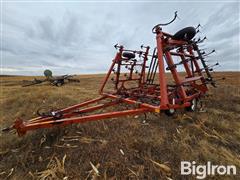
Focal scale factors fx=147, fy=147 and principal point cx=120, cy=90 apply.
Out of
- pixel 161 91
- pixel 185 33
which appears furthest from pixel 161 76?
pixel 185 33

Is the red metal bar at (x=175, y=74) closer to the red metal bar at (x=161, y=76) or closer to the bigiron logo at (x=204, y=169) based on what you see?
the red metal bar at (x=161, y=76)

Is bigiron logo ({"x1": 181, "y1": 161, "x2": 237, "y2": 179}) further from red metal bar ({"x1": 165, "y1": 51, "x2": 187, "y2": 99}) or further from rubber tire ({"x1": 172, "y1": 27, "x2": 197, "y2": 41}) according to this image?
rubber tire ({"x1": 172, "y1": 27, "x2": 197, "y2": 41})

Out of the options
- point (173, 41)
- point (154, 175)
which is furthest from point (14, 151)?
point (173, 41)

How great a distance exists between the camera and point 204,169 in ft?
8.73

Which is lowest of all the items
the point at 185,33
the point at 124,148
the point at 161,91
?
the point at 124,148

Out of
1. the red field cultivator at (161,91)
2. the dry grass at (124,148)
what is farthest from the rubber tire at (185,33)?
the dry grass at (124,148)

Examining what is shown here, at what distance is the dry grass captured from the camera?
2.71 metres

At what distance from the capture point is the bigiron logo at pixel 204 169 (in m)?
2.58

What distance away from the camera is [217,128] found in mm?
4066

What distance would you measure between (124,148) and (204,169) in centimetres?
154

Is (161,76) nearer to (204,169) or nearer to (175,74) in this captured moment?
(175,74)

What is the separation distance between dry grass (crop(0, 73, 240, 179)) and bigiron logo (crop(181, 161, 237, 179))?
0.31ft

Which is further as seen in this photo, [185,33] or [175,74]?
[185,33]

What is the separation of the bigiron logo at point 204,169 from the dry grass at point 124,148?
0.31ft
